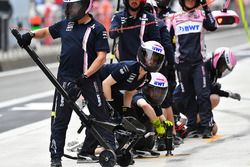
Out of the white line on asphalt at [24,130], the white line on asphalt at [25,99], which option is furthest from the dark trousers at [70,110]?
the white line on asphalt at [25,99]

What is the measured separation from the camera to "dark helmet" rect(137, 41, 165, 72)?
35.5 feet

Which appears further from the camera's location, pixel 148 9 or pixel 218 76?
pixel 218 76

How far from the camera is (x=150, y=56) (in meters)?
10.9

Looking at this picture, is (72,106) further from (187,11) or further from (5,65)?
(5,65)

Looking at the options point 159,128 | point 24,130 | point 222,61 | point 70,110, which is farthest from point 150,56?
point 24,130

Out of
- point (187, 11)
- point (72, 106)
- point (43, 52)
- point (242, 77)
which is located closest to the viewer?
point (72, 106)

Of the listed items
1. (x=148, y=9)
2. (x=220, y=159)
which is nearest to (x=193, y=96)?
(x=148, y=9)

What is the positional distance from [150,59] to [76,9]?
114 cm

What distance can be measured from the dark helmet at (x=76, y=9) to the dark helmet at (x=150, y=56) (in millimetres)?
958

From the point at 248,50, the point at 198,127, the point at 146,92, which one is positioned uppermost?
the point at 146,92

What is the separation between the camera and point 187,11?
1252 cm

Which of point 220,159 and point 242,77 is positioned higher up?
point 220,159

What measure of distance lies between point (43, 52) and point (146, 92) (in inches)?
694

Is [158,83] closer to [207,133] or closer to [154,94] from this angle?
[154,94]
